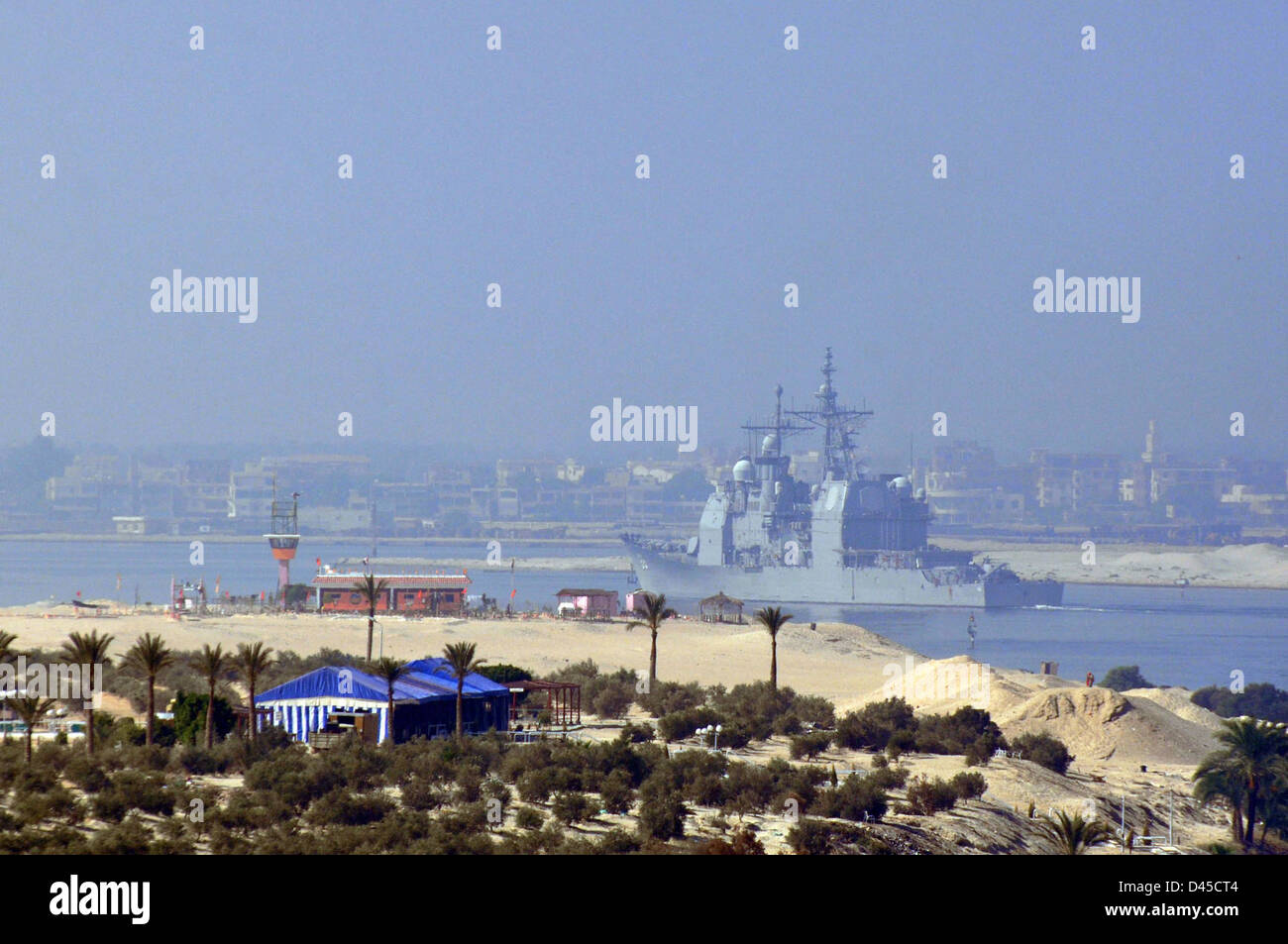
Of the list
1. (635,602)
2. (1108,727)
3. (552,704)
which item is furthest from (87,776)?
(635,602)

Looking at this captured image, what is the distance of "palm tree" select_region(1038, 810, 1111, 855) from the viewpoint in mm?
18750

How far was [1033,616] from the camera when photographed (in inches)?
4262

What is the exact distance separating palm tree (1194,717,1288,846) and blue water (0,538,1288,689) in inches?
1386

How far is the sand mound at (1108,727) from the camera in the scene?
32844 millimetres

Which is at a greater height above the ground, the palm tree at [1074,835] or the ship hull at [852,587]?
the palm tree at [1074,835]

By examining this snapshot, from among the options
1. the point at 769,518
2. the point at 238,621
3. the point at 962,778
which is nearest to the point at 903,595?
the point at 769,518

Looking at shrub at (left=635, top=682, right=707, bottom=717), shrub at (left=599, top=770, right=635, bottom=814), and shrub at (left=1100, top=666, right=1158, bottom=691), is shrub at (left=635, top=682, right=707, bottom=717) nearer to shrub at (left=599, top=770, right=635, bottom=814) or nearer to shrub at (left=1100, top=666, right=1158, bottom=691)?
shrub at (left=599, top=770, right=635, bottom=814)

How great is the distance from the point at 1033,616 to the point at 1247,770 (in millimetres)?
85028

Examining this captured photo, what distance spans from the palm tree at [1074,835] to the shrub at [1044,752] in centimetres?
617

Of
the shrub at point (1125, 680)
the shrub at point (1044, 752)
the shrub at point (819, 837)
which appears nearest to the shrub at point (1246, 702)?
the shrub at point (1125, 680)

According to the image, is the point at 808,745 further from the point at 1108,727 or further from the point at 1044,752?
the point at 1108,727

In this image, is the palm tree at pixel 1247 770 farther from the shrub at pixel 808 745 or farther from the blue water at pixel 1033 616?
the blue water at pixel 1033 616

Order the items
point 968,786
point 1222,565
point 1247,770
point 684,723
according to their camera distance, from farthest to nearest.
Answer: point 1222,565, point 684,723, point 1247,770, point 968,786
